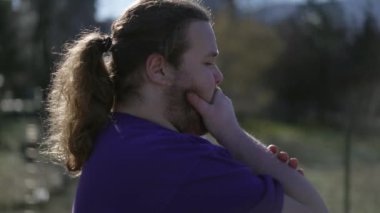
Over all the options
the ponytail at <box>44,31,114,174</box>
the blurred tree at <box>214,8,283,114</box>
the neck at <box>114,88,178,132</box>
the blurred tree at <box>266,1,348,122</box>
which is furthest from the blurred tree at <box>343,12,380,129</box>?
the neck at <box>114,88,178,132</box>

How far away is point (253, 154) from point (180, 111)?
0.71 feet

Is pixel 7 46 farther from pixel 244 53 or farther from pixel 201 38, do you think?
pixel 201 38

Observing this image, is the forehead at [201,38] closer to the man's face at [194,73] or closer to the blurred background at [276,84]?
the man's face at [194,73]

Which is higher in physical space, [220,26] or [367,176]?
[367,176]

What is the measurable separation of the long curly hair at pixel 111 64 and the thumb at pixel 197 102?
9 centimetres

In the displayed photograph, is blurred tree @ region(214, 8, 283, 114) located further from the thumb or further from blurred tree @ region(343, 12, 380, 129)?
the thumb

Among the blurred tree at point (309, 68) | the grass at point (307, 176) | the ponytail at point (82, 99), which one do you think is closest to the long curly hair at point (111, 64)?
the ponytail at point (82, 99)

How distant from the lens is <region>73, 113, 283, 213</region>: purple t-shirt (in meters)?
2.03

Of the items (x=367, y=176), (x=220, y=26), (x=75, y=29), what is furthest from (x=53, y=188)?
(x=220, y=26)

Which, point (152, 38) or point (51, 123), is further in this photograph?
point (51, 123)

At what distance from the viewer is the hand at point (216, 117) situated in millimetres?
2188

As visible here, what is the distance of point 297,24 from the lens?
27.5 meters

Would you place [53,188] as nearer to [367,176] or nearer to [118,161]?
[367,176]

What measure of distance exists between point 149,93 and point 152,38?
0.14 m
